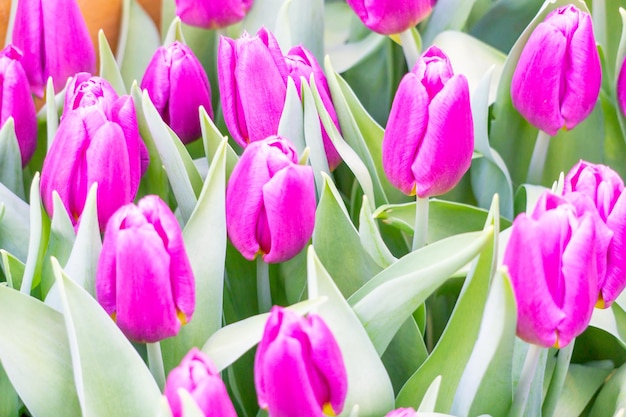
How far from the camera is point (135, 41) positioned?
827 millimetres

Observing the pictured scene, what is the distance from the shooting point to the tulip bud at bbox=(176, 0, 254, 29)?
697 mm

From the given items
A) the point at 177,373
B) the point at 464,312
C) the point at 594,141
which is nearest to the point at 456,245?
the point at 464,312

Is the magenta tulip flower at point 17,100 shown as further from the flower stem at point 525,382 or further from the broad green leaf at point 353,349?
the flower stem at point 525,382

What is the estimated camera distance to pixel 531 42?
59cm

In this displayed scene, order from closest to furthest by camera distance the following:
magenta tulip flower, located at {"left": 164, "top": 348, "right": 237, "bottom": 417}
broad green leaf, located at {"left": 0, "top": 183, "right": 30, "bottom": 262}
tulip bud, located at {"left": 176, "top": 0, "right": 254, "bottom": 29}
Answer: magenta tulip flower, located at {"left": 164, "top": 348, "right": 237, "bottom": 417} → broad green leaf, located at {"left": 0, "top": 183, "right": 30, "bottom": 262} → tulip bud, located at {"left": 176, "top": 0, "right": 254, "bottom": 29}

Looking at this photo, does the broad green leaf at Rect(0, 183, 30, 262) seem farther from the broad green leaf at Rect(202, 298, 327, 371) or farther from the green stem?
the green stem

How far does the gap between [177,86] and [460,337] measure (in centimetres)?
26

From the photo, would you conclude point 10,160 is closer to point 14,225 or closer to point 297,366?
point 14,225

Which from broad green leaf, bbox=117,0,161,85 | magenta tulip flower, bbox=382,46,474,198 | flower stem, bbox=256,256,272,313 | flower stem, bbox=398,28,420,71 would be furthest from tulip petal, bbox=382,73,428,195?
broad green leaf, bbox=117,0,161,85

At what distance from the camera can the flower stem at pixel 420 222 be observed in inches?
22.0

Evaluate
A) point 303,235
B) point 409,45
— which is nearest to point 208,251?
point 303,235

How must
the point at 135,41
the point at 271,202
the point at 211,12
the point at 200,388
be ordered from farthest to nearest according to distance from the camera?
the point at 135,41
the point at 211,12
the point at 271,202
the point at 200,388

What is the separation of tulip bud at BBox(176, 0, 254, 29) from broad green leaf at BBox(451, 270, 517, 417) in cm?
35

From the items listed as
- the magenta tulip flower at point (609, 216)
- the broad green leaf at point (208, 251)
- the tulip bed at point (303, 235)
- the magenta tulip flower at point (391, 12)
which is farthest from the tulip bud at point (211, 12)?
→ the magenta tulip flower at point (609, 216)
